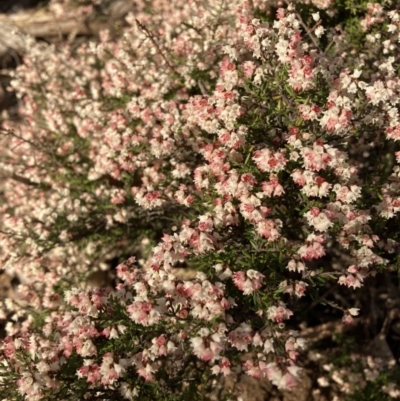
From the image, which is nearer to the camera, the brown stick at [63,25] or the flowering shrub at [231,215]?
the flowering shrub at [231,215]

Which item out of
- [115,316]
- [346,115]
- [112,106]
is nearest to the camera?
[346,115]

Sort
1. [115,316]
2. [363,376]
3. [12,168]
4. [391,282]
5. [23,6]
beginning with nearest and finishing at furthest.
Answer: [115,316] → [363,376] → [391,282] → [12,168] → [23,6]

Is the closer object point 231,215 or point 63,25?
Answer: point 231,215

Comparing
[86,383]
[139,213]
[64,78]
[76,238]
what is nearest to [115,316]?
[86,383]

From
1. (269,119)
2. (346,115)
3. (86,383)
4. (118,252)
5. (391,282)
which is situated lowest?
(118,252)

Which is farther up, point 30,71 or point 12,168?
point 30,71

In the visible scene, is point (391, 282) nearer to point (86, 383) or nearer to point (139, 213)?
point (139, 213)

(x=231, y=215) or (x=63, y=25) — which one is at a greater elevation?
(x=231, y=215)

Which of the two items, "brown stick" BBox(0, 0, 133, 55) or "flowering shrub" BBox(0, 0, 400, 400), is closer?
"flowering shrub" BBox(0, 0, 400, 400)
